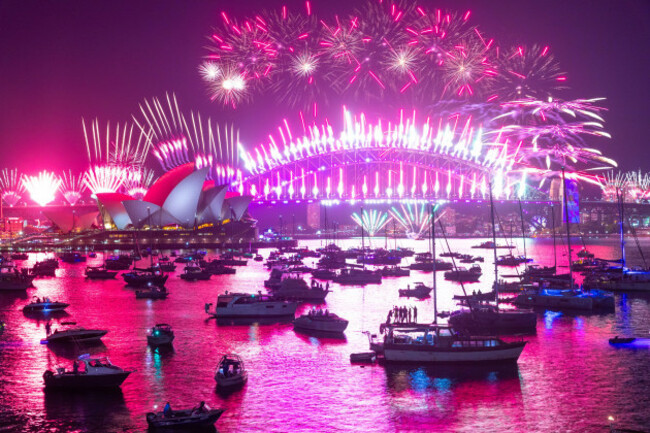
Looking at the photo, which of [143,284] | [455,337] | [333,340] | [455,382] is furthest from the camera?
[143,284]

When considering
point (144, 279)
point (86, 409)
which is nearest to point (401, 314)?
point (86, 409)

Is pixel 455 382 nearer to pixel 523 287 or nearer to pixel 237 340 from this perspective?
pixel 237 340

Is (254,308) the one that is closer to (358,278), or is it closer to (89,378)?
(89,378)

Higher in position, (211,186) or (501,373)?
(211,186)

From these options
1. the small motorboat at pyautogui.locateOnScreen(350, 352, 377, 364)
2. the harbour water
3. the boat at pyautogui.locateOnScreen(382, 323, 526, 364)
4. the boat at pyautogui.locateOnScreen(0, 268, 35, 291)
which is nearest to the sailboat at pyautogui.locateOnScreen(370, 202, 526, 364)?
the boat at pyautogui.locateOnScreen(382, 323, 526, 364)

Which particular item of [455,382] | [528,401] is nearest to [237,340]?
[455,382]

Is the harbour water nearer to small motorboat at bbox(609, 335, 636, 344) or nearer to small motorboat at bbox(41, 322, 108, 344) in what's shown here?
small motorboat at bbox(609, 335, 636, 344)

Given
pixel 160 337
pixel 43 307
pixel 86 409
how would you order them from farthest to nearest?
pixel 43 307, pixel 160 337, pixel 86 409
